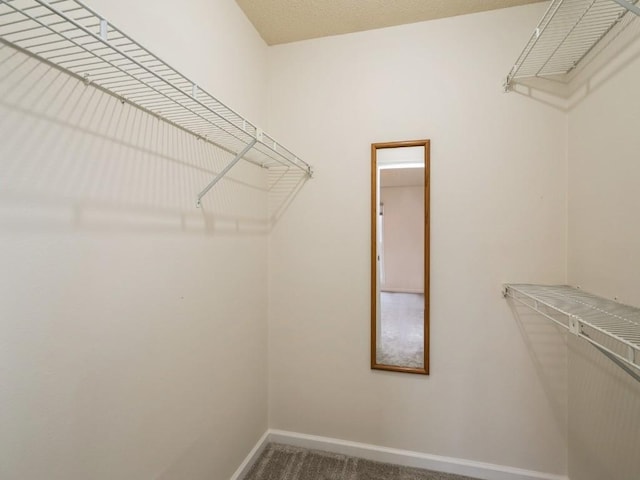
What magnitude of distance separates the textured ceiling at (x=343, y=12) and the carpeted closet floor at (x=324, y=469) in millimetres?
2631

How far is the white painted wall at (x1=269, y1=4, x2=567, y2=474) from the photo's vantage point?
165 cm

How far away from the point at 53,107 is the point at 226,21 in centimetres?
113

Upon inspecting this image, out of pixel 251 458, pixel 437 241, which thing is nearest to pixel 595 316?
pixel 437 241

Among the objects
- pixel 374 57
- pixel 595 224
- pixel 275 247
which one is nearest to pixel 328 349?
pixel 275 247

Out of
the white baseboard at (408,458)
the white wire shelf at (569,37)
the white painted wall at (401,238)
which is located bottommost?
the white baseboard at (408,458)

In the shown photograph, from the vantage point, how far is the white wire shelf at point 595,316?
79 cm

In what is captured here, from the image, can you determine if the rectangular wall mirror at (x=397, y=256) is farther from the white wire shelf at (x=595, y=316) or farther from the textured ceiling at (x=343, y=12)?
the textured ceiling at (x=343, y=12)

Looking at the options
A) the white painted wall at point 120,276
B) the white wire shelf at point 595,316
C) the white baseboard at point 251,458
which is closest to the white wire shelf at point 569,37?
the white wire shelf at point 595,316

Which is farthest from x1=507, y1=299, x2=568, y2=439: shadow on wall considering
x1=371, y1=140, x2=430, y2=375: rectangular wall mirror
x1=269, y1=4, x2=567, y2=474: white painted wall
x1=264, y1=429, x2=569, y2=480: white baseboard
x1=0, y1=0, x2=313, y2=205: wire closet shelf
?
x1=0, y1=0, x2=313, y2=205: wire closet shelf

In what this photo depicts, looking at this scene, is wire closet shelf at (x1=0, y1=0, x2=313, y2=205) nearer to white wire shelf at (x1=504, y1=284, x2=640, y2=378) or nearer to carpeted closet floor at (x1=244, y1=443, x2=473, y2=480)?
white wire shelf at (x1=504, y1=284, x2=640, y2=378)

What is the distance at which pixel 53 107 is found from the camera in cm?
78

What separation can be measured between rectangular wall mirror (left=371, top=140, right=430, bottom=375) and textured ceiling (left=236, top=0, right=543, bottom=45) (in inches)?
28.4

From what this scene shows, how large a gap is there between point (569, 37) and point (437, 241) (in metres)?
1.13

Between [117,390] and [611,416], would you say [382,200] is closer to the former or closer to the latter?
[611,416]
